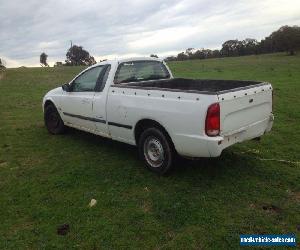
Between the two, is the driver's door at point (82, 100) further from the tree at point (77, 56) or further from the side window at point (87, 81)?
the tree at point (77, 56)

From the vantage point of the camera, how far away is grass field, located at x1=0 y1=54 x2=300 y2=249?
4.34 meters

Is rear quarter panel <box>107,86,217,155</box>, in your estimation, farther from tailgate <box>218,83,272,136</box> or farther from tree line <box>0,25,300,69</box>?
tree line <box>0,25,300,69</box>

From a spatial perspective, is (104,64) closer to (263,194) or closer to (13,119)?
(263,194)

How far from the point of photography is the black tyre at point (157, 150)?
5.79 meters

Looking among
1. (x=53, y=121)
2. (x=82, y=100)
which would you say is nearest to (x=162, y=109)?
(x=82, y=100)

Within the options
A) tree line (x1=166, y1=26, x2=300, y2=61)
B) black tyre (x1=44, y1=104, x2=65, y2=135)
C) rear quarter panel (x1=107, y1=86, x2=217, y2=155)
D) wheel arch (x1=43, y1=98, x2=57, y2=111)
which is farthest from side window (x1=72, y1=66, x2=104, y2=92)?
tree line (x1=166, y1=26, x2=300, y2=61)

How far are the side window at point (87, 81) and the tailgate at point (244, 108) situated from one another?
10.00ft

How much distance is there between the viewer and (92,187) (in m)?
5.74

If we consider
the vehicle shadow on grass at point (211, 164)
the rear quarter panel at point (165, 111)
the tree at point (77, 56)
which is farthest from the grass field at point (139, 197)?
the tree at point (77, 56)

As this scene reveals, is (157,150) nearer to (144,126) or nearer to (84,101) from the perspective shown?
(144,126)

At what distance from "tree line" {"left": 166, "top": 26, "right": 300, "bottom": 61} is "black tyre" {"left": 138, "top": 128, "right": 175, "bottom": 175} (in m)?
58.5

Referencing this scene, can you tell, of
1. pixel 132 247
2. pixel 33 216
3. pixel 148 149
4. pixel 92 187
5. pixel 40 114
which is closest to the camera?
pixel 132 247

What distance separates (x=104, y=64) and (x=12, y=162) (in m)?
2.62

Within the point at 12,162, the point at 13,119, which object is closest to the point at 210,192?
the point at 12,162
